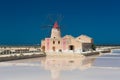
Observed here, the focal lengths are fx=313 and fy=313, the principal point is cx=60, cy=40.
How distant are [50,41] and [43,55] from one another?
3426 millimetres

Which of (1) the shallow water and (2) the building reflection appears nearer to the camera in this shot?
(1) the shallow water

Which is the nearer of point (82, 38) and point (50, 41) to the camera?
point (50, 41)

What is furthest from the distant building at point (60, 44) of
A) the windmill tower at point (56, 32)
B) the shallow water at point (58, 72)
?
the shallow water at point (58, 72)

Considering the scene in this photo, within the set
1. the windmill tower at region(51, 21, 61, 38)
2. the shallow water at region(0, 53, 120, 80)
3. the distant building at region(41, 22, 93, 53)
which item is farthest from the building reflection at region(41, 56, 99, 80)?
the windmill tower at region(51, 21, 61, 38)

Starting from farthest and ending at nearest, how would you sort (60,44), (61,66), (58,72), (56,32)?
(56,32) → (60,44) → (61,66) → (58,72)

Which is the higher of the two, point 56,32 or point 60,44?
point 56,32

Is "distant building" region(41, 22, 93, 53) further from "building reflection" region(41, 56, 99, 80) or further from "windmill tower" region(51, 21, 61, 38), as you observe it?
"building reflection" region(41, 56, 99, 80)

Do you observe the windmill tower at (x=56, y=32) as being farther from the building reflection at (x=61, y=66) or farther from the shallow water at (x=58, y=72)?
the shallow water at (x=58, y=72)

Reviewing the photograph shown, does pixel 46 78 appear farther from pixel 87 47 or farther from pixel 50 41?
pixel 87 47

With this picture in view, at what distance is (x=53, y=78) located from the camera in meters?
8.20

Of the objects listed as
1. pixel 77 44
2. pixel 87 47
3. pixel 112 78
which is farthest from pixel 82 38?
pixel 112 78

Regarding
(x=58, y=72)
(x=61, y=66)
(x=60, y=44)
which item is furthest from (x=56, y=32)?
(x=58, y=72)

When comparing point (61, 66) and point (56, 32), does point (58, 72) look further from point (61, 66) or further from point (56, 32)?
point (56, 32)

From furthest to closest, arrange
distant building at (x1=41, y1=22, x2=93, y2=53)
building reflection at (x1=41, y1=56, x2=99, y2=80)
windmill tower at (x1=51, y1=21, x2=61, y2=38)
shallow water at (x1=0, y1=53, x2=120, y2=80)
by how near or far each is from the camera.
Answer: windmill tower at (x1=51, y1=21, x2=61, y2=38) < distant building at (x1=41, y1=22, x2=93, y2=53) < building reflection at (x1=41, y1=56, x2=99, y2=80) < shallow water at (x1=0, y1=53, x2=120, y2=80)
